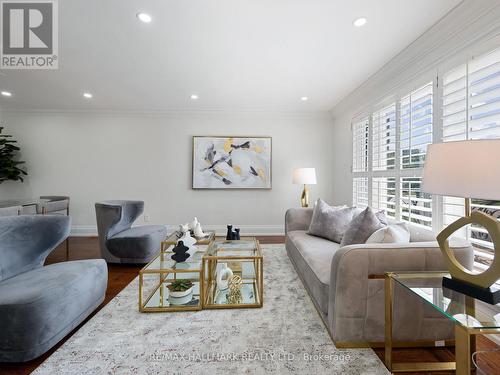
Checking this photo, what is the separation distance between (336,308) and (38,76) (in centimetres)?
438

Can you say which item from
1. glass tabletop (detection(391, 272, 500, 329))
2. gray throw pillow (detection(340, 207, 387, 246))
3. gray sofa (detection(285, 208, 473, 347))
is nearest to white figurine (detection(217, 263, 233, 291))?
gray sofa (detection(285, 208, 473, 347))

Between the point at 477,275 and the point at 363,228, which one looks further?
the point at 363,228

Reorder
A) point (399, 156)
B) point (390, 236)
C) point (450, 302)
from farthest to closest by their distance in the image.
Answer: point (399, 156) < point (390, 236) < point (450, 302)

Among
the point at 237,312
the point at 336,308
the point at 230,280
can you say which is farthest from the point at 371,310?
the point at 230,280

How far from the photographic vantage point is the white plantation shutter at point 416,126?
7.08 feet

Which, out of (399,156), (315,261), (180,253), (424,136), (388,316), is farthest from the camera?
(399,156)

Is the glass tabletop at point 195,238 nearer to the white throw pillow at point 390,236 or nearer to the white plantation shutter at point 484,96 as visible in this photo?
the white throw pillow at point 390,236

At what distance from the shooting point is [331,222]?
8.48 feet

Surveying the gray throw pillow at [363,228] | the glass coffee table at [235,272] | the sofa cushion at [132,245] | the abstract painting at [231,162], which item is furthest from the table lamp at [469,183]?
the abstract painting at [231,162]

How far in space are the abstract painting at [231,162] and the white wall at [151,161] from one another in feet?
0.49

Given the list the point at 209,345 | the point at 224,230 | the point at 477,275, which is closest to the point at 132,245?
the point at 209,345

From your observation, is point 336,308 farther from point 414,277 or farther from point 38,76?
point 38,76

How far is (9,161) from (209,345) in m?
5.24

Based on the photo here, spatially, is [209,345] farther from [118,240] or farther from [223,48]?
[223,48]
